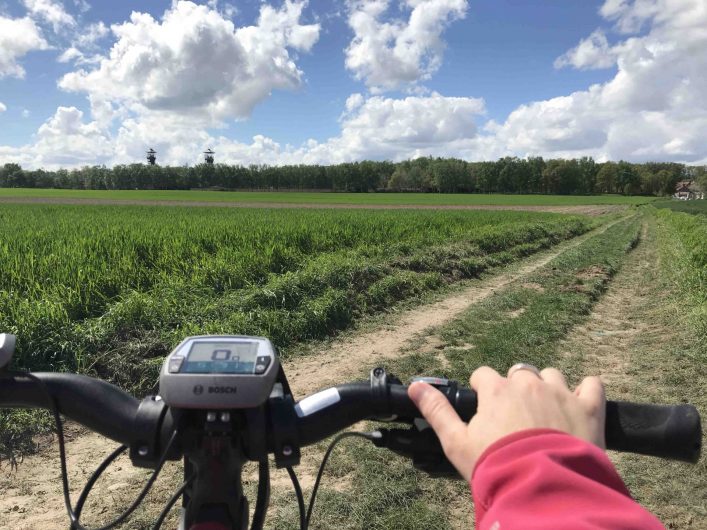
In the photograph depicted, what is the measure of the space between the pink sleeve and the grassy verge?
2748mm

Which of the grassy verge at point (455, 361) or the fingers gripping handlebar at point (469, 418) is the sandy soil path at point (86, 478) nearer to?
the grassy verge at point (455, 361)

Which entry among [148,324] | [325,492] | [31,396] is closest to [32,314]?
[148,324]

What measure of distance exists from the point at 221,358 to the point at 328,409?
1.09 feet

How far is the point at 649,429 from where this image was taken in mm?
1085

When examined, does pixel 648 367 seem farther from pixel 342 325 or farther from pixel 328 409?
pixel 328 409

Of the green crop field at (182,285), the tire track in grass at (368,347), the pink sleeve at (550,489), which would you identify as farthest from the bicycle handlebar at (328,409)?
the green crop field at (182,285)

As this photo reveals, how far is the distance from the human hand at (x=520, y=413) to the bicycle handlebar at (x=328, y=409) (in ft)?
0.52

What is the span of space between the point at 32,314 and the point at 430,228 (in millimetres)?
14815

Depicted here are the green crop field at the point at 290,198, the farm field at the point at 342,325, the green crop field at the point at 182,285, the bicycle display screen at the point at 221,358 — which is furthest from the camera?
the green crop field at the point at 290,198

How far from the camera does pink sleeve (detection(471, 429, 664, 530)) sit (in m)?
0.68

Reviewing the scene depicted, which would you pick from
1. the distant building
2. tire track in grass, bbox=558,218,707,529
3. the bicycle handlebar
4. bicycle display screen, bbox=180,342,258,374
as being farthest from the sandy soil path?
the distant building

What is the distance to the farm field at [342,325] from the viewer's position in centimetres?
351

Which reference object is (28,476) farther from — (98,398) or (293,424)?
(293,424)

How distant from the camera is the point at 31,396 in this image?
4.03ft
